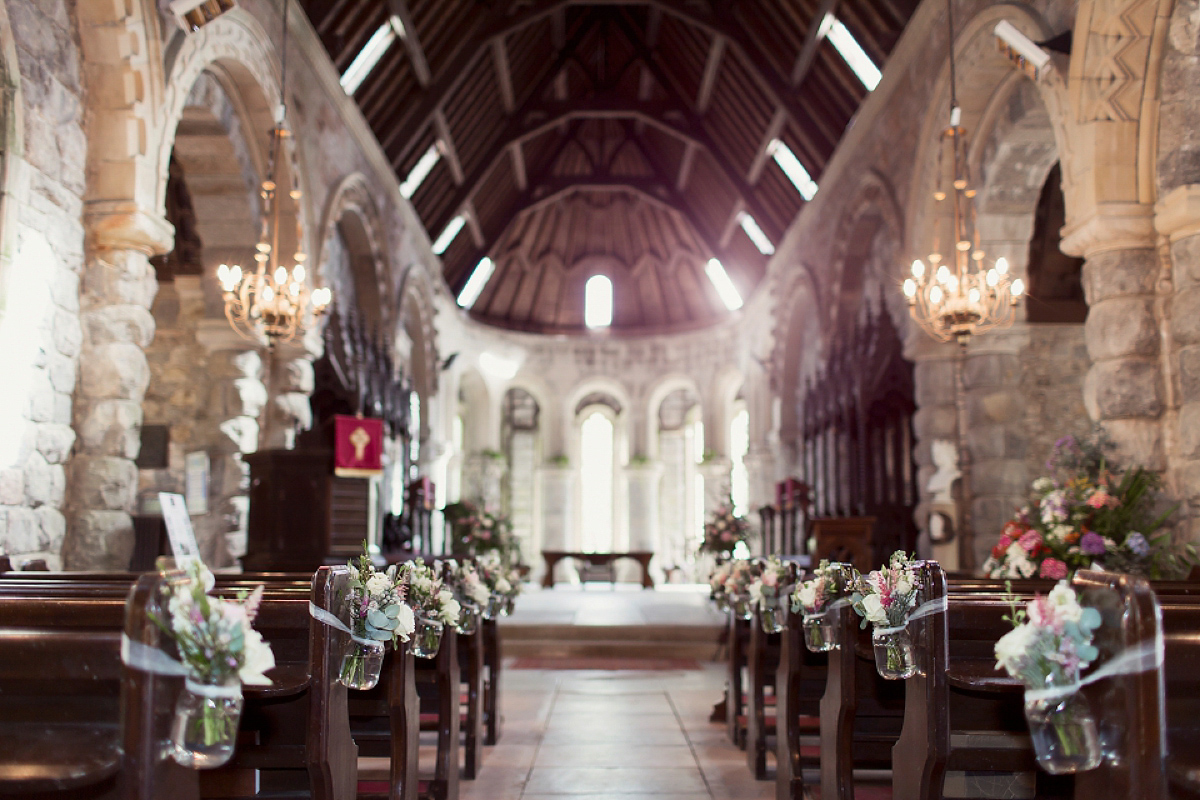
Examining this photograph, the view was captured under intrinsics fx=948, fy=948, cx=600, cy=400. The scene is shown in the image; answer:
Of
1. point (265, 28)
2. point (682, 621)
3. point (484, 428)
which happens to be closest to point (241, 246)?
point (265, 28)

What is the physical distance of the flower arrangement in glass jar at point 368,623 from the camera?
248 cm

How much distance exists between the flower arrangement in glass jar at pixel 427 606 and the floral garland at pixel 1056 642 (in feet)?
5.97

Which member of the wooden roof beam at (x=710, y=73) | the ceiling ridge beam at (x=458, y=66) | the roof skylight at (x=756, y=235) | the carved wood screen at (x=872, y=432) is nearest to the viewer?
the carved wood screen at (x=872, y=432)

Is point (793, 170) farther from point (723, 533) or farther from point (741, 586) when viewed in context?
point (741, 586)

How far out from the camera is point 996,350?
7.02 m

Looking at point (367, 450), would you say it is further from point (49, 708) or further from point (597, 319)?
point (597, 319)

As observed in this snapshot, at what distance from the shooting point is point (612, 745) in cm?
446

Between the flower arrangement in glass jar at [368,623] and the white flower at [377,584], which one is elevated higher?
the white flower at [377,584]

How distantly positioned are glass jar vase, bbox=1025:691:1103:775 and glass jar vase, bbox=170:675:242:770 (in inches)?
62.8

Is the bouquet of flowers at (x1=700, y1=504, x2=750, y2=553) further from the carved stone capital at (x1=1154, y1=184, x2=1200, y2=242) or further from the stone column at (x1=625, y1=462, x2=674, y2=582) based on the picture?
the stone column at (x1=625, y1=462, x2=674, y2=582)

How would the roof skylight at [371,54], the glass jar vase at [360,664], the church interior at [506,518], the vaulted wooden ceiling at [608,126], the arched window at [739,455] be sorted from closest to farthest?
1. the church interior at [506,518]
2. the glass jar vase at [360,664]
3. the roof skylight at [371,54]
4. the vaulted wooden ceiling at [608,126]
5. the arched window at [739,455]

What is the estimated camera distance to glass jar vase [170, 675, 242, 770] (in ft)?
6.01

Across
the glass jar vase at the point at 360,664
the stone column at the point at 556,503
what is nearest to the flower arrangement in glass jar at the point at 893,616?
the glass jar vase at the point at 360,664

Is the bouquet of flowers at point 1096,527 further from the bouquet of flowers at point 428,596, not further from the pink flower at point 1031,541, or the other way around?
the bouquet of flowers at point 428,596
